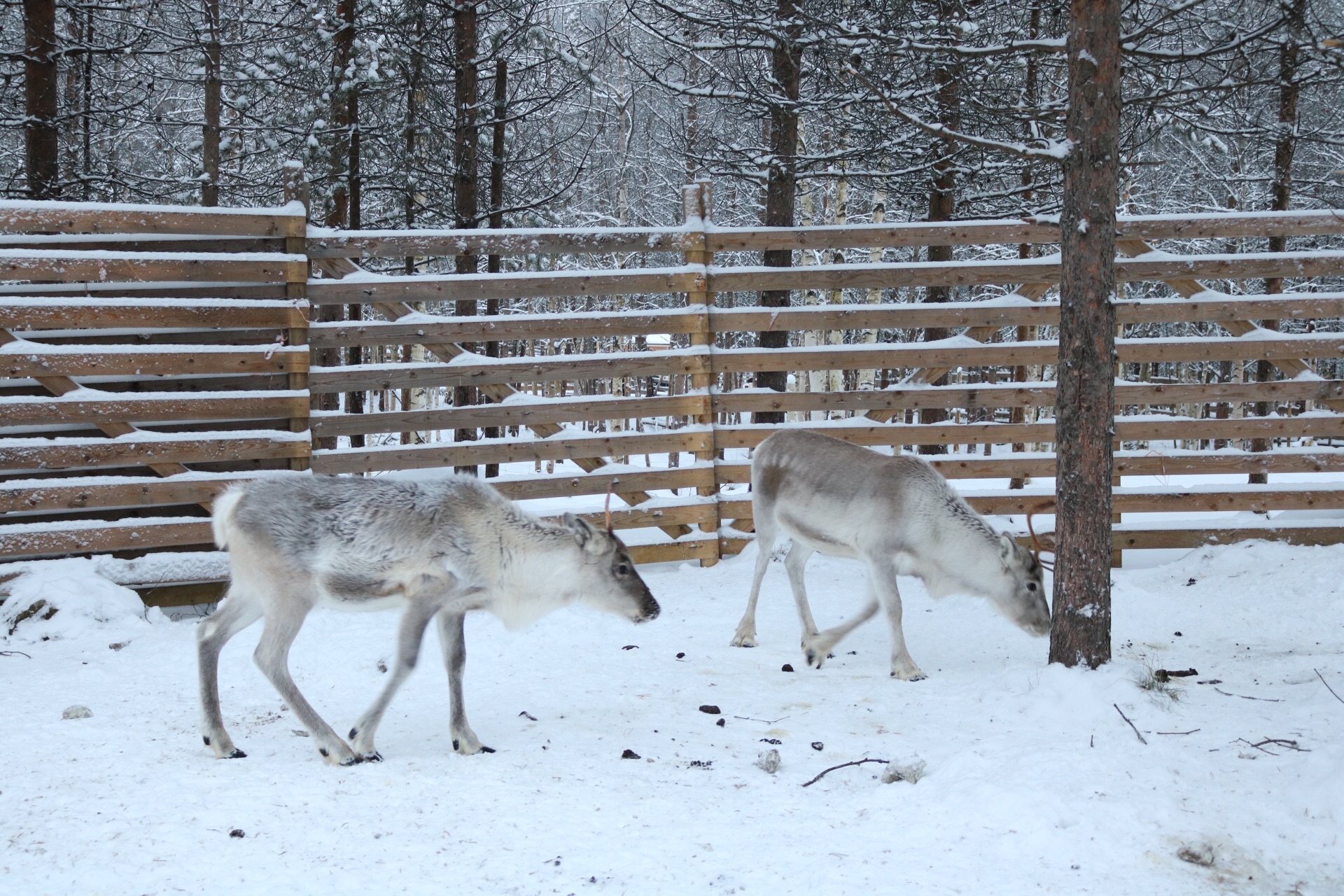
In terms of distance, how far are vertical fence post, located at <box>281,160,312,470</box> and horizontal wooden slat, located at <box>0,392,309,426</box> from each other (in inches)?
4.9

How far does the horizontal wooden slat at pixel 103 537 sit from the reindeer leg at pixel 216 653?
2.84m

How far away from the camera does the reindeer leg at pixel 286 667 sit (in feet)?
14.3

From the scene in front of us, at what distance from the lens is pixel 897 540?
243 inches

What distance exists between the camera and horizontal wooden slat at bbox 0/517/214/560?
6828 millimetres

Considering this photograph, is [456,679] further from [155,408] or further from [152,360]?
[152,360]

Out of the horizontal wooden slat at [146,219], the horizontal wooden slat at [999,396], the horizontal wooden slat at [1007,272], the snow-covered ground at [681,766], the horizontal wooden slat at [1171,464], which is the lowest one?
the snow-covered ground at [681,766]

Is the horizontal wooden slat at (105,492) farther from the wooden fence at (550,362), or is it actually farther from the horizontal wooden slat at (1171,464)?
the horizontal wooden slat at (1171,464)

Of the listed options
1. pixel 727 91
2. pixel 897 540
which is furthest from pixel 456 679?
pixel 727 91

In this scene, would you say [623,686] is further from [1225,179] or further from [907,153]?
[1225,179]

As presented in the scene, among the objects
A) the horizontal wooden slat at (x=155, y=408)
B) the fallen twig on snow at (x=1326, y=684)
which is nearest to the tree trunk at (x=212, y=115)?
the horizontal wooden slat at (x=155, y=408)

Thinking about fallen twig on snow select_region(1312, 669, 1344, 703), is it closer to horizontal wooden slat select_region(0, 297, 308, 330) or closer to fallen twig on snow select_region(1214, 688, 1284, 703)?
fallen twig on snow select_region(1214, 688, 1284, 703)

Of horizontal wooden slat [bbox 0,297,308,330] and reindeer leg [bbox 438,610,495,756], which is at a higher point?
horizontal wooden slat [bbox 0,297,308,330]

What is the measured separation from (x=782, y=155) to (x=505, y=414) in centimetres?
401

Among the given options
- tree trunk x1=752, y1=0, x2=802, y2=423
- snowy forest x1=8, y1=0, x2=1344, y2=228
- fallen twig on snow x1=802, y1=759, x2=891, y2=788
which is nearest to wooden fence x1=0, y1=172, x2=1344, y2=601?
tree trunk x1=752, y1=0, x2=802, y2=423
